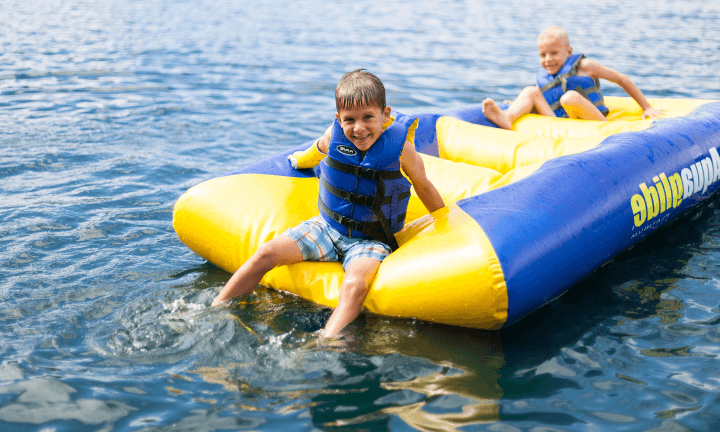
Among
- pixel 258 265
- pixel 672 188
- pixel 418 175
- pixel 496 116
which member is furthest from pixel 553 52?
pixel 258 265

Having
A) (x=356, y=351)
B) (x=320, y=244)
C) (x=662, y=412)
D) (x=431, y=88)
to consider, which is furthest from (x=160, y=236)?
(x=431, y=88)

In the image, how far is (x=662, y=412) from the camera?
85.8 inches

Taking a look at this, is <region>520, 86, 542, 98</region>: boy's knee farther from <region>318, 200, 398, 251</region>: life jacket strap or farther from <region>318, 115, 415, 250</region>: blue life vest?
<region>318, 200, 398, 251</region>: life jacket strap

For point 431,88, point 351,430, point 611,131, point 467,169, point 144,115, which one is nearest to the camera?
point 351,430

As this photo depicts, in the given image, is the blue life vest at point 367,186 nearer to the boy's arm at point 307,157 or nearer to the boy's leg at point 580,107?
the boy's arm at point 307,157

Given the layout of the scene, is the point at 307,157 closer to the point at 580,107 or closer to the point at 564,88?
the point at 580,107

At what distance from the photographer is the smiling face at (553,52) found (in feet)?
16.1

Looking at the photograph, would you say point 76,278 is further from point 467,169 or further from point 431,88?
point 431,88

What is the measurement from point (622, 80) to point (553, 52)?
1.89ft

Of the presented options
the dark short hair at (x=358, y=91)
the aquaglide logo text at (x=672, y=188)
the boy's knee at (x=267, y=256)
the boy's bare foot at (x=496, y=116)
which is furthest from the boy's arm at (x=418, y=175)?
the boy's bare foot at (x=496, y=116)

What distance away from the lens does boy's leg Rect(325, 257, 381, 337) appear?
2607mm

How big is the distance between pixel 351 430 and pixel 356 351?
48cm

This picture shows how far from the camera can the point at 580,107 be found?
477 cm

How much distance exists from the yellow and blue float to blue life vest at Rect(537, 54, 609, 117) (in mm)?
712
